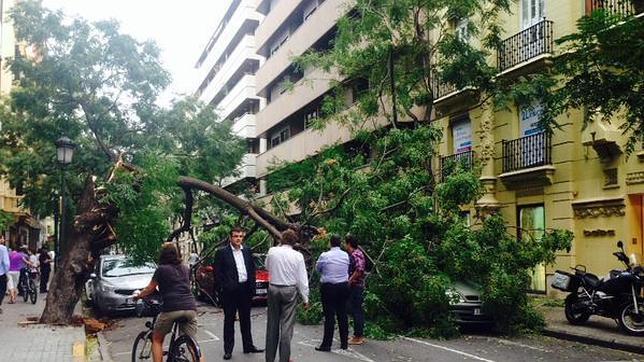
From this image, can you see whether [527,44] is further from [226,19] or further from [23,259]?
[226,19]

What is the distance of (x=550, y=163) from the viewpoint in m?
19.4

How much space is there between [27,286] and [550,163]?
15.3 metres

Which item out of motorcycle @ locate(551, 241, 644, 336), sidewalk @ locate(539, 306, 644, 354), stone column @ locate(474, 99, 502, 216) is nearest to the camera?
sidewalk @ locate(539, 306, 644, 354)

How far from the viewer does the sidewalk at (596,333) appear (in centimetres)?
1138

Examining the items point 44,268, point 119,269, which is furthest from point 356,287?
point 44,268

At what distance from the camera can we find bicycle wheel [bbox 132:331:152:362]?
851cm

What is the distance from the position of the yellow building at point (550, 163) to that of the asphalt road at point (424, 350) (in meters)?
4.11

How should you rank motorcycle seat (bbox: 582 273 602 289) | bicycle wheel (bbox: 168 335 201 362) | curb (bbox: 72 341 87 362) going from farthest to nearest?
motorcycle seat (bbox: 582 273 602 289) < curb (bbox: 72 341 87 362) < bicycle wheel (bbox: 168 335 201 362)

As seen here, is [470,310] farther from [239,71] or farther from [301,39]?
[239,71]

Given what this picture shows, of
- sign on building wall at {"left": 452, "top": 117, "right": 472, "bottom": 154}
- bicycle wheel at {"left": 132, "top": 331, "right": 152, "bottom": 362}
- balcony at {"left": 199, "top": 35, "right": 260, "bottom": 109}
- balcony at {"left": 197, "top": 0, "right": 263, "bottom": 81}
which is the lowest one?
bicycle wheel at {"left": 132, "top": 331, "right": 152, "bottom": 362}

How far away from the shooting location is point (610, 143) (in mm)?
16984

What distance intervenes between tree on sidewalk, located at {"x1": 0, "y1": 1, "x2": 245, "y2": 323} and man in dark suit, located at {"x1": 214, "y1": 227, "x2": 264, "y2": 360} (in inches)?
193

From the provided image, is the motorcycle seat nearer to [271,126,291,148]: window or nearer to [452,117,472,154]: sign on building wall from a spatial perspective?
[452,117,472,154]: sign on building wall

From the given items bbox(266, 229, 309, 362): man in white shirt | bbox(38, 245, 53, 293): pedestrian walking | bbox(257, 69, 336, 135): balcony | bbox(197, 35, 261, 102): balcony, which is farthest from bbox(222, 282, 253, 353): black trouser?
bbox(197, 35, 261, 102): balcony
